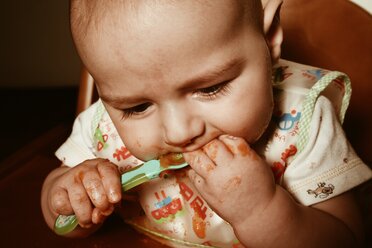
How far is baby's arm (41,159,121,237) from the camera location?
1.77 ft

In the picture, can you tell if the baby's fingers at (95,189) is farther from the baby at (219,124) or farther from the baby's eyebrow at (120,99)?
the baby's eyebrow at (120,99)

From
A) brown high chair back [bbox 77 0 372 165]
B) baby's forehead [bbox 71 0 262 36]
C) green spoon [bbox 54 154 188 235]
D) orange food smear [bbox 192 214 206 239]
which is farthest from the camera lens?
brown high chair back [bbox 77 0 372 165]

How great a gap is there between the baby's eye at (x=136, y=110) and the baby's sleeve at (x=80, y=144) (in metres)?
0.23

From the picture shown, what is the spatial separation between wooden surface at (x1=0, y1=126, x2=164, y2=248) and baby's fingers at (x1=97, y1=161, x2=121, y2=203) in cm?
14

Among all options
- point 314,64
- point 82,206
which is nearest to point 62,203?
point 82,206

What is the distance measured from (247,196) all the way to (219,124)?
0.29ft

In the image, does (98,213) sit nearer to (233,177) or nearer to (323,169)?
(233,177)

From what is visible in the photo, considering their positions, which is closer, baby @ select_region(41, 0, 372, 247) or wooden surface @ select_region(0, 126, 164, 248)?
baby @ select_region(41, 0, 372, 247)

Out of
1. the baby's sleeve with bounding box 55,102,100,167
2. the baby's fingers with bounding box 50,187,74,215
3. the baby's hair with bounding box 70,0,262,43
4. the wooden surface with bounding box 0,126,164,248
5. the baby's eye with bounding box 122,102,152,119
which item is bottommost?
the wooden surface with bounding box 0,126,164,248

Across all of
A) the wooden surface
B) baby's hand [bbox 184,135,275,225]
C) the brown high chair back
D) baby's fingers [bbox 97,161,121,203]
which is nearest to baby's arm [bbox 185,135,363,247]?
baby's hand [bbox 184,135,275,225]

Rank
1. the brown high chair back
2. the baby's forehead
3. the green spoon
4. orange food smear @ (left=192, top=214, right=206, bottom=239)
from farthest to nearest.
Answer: the brown high chair back, orange food smear @ (left=192, top=214, right=206, bottom=239), the green spoon, the baby's forehead

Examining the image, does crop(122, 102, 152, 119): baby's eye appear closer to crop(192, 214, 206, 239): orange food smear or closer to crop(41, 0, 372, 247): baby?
crop(41, 0, 372, 247): baby

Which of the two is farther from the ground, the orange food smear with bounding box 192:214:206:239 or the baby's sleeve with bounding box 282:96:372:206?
the baby's sleeve with bounding box 282:96:372:206

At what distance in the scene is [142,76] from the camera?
0.45 m
